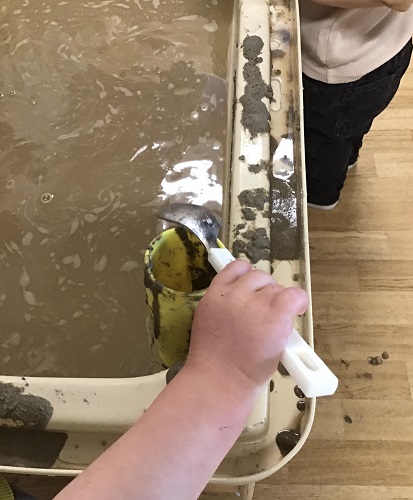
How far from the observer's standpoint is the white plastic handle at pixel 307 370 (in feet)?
1.35

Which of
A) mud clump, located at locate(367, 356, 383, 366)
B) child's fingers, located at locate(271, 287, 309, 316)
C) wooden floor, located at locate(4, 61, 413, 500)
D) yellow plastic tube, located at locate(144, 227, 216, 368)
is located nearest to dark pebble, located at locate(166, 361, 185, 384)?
yellow plastic tube, located at locate(144, 227, 216, 368)

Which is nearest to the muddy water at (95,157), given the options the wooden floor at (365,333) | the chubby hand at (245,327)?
the chubby hand at (245,327)

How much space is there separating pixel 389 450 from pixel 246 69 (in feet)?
2.30

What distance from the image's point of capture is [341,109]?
0.90 m

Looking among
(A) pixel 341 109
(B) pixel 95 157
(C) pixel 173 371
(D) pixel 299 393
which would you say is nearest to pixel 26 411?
(C) pixel 173 371

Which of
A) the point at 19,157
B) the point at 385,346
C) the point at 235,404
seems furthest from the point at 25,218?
the point at 385,346

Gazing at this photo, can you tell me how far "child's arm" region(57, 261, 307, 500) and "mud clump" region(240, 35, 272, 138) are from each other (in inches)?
11.7

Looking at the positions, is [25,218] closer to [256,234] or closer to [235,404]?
[256,234]

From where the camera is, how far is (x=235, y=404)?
1.45 ft

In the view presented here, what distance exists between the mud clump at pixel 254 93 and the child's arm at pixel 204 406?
298 millimetres

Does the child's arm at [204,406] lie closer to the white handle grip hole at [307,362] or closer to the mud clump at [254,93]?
the white handle grip hole at [307,362]

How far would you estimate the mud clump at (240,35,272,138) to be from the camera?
703 mm

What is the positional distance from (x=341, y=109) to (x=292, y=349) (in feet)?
1.90

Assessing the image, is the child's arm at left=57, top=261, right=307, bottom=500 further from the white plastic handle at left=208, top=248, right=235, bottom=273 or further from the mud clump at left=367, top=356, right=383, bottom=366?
the mud clump at left=367, top=356, right=383, bottom=366
